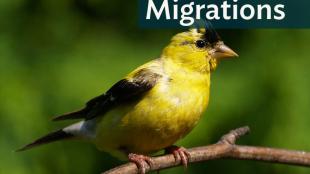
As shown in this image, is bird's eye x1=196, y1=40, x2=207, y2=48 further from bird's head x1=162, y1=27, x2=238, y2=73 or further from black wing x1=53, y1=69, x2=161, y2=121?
black wing x1=53, y1=69, x2=161, y2=121

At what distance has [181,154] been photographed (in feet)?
11.8

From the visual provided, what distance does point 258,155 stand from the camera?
10.6 ft

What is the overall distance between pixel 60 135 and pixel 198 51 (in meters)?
0.76

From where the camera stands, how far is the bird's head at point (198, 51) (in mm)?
3744

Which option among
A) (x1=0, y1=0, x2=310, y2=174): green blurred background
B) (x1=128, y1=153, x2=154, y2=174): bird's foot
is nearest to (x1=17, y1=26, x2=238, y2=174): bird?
(x1=128, y1=153, x2=154, y2=174): bird's foot

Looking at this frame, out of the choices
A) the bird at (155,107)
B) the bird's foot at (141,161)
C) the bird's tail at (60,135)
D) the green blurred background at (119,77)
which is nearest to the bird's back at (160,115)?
the bird at (155,107)

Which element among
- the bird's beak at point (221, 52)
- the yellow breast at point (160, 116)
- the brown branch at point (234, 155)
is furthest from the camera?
the bird's beak at point (221, 52)

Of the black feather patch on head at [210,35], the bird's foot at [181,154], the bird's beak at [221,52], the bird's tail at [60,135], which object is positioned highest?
the black feather patch on head at [210,35]

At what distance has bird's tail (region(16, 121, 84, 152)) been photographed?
3.81 metres

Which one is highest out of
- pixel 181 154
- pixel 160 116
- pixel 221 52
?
pixel 221 52

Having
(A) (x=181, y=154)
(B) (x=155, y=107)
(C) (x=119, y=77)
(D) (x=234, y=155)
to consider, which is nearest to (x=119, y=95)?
(B) (x=155, y=107)

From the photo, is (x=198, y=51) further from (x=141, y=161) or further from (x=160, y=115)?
(x=141, y=161)

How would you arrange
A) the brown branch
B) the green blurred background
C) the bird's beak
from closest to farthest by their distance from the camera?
the brown branch, the bird's beak, the green blurred background

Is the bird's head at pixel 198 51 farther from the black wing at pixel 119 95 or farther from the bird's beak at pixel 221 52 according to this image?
the black wing at pixel 119 95
